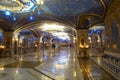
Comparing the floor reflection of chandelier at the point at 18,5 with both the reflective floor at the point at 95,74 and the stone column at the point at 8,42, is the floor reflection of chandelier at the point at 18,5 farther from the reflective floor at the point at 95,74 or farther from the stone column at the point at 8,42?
the stone column at the point at 8,42

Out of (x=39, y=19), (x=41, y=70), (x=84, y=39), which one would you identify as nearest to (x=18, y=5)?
(x=41, y=70)

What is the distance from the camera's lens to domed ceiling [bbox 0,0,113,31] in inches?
424

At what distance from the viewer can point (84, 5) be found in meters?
12.2

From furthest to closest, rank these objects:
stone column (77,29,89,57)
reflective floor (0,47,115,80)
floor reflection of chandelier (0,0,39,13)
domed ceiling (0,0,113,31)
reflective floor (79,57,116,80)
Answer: stone column (77,29,89,57) < domed ceiling (0,0,113,31) < floor reflection of chandelier (0,0,39,13) < reflective floor (0,47,115,80) < reflective floor (79,57,116,80)

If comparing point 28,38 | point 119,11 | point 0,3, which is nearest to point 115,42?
point 119,11

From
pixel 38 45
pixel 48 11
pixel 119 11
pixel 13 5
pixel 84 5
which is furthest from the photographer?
pixel 38 45

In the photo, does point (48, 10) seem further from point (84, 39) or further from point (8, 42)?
point (8, 42)

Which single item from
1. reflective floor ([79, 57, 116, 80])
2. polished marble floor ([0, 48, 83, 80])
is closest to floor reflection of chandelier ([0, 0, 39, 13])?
polished marble floor ([0, 48, 83, 80])

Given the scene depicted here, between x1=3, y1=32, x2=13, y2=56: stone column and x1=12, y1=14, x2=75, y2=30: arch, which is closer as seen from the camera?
x1=12, y1=14, x2=75, y2=30: arch

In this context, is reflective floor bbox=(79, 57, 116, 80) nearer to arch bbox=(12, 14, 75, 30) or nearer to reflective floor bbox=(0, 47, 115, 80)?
reflective floor bbox=(0, 47, 115, 80)

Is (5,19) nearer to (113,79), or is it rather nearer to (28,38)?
(113,79)

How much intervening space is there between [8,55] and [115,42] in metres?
12.9

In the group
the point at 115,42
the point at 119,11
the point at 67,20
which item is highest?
the point at 67,20

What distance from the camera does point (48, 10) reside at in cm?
1379
